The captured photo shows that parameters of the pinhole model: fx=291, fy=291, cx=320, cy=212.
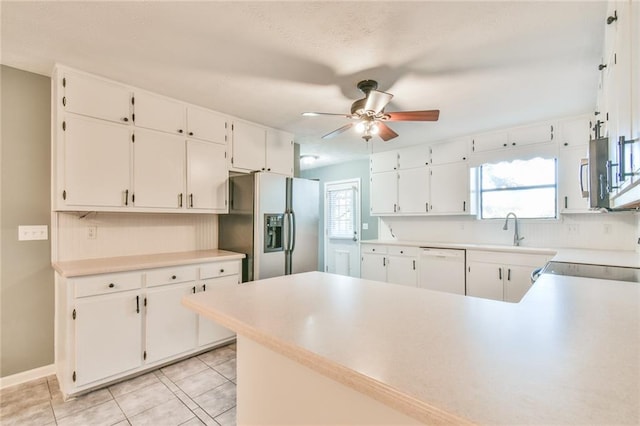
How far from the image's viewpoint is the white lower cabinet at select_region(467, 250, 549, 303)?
3197 millimetres

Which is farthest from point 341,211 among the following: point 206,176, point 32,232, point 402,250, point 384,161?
point 32,232

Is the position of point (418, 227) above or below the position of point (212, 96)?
below

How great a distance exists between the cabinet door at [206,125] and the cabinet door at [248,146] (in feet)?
0.51

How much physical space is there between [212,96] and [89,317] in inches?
82.8

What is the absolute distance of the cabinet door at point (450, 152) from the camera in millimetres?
3957

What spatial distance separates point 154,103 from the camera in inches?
107

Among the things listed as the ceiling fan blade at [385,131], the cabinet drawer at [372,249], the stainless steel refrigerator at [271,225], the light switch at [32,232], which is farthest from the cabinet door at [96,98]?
the cabinet drawer at [372,249]

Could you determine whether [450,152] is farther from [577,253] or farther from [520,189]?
[577,253]

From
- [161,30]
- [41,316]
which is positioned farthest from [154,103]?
[41,316]

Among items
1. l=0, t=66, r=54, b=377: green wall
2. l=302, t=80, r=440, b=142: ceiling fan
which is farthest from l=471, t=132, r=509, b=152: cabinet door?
l=0, t=66, r=54, b=377: green wall

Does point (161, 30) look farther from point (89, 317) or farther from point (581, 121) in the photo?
point (581, 121)

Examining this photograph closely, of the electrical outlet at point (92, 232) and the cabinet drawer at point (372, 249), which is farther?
the cabinet drawer at point (372, 249)

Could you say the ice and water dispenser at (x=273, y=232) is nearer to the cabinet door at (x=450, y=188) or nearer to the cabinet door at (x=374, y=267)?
the cabinet door at (x=374, y=267)

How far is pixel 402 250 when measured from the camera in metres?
4.19
